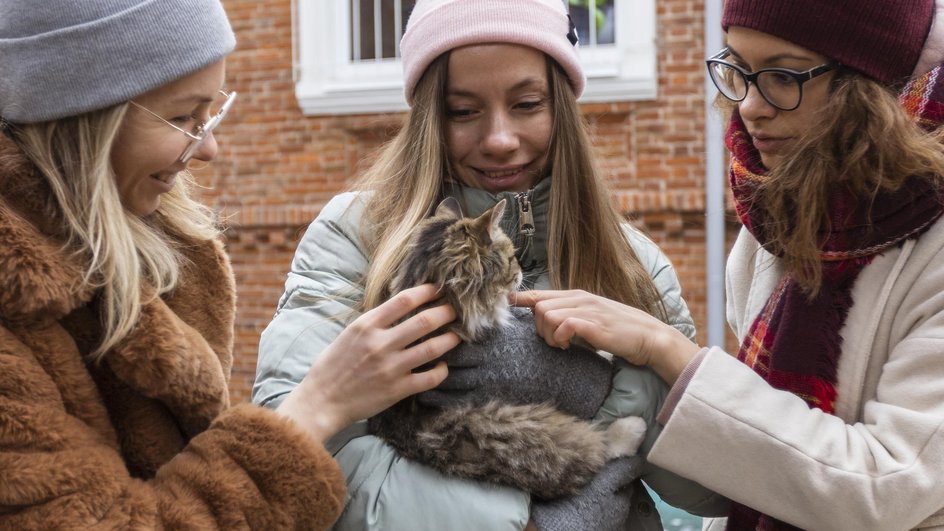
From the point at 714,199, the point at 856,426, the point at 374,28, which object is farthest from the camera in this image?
the point at 374,28

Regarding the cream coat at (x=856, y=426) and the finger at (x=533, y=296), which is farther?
the finger at (x=533, y=296)

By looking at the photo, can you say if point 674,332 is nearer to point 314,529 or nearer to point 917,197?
point 917,197

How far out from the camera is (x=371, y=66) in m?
7.32

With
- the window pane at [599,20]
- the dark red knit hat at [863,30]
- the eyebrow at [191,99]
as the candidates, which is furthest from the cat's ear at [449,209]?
the window pane at [599,20]

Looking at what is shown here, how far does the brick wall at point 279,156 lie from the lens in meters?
6.80

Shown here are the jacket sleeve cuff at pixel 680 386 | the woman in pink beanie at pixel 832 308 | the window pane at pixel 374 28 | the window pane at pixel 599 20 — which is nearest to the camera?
the woman in pink beanie at pixel 832 308

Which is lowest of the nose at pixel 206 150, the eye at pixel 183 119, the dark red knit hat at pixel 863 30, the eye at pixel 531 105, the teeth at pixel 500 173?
the teeth at pixel 500 173

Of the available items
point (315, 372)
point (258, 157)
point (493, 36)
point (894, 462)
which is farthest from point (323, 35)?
point (894, 462)

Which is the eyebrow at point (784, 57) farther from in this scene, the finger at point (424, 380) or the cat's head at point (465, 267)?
the finger at point (424, 380)

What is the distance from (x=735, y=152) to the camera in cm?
231

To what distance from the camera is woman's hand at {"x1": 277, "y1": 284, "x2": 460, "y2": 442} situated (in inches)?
74.8

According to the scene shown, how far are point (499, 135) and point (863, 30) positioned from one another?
895 millimetres

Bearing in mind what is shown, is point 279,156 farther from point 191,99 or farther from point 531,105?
point 191,99

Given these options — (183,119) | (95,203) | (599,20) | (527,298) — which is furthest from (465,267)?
(599,20)
